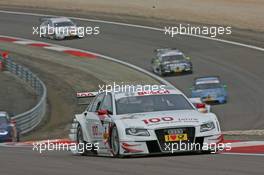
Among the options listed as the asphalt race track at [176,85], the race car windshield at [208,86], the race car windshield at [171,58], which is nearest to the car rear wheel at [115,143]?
the asphalt race track at [176,85]

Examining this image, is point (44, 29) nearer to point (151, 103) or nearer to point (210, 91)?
→ point (210, 91)

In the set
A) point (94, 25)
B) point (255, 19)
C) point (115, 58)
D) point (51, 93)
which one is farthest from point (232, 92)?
point (94, 25)

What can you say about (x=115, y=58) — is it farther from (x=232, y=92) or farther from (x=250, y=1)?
(x=250, y=1)

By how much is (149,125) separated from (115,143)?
736 mm

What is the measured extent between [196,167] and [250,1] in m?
61.7

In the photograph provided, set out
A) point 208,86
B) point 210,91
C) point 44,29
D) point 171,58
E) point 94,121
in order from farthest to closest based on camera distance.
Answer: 1. point 44,29
2. point 171,58
3. point 208,86
4. point 210,91
5. point 94,121

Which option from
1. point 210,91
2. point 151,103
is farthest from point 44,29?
point 151,103

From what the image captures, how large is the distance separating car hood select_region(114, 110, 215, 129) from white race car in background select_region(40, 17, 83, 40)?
1808 inches

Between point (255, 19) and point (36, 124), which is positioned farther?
point (255, 19)

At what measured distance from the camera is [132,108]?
14.3m

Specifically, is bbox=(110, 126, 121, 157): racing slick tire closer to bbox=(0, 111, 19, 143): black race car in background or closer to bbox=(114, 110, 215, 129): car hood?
bbox=(114, 110, 215, 129): car hood

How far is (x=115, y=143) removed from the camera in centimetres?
1377

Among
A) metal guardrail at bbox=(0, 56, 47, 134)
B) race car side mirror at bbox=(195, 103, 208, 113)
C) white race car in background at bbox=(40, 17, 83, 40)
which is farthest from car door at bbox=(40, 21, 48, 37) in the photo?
race car side mirror at bbox=(195, 103, 208, 113)

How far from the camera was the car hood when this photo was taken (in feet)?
43.8
